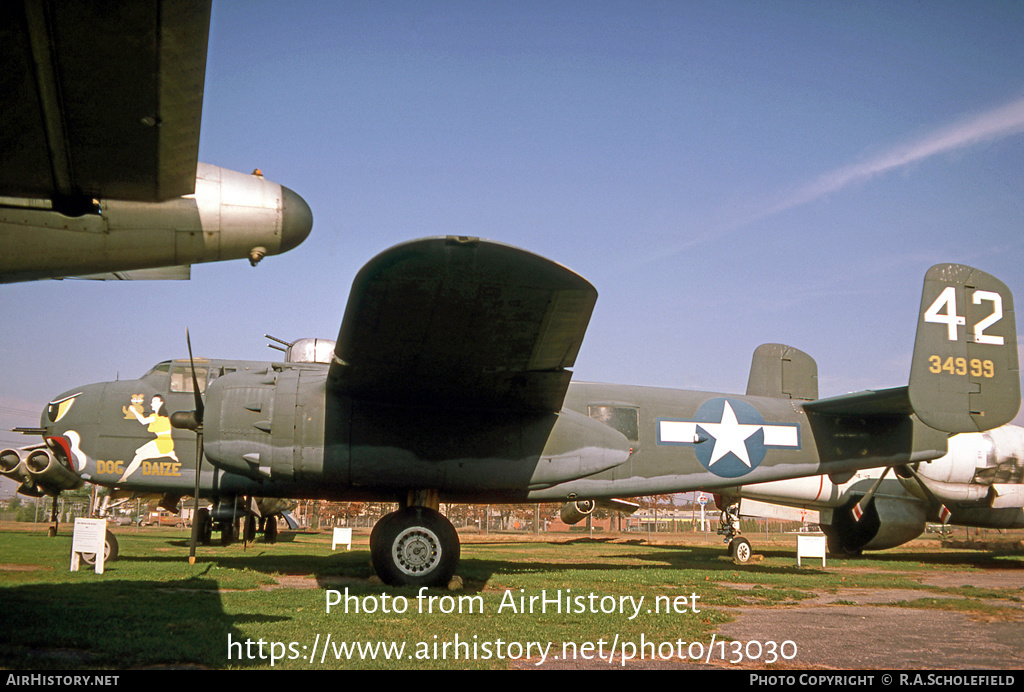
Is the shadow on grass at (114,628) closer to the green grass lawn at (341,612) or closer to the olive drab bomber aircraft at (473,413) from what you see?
the green grass lawn at (341,612)

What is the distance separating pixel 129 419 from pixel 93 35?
32.8 feet

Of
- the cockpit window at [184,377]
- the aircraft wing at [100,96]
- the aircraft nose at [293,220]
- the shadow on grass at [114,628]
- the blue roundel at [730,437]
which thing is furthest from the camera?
→ the cockpit window at [184,377]

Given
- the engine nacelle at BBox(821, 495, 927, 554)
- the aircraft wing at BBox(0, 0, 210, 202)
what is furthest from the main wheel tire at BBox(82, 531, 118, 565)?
the engine nacelle at BBox(821, 495, 927, 554)

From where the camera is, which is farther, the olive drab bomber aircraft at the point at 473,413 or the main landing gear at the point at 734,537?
the main landing gear at the point at 734,537

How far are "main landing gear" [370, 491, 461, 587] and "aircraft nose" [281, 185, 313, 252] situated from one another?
13.6 ft

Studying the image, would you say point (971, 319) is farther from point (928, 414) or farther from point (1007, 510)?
point (1007, 510)

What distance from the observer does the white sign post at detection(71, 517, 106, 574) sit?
9.96 metres

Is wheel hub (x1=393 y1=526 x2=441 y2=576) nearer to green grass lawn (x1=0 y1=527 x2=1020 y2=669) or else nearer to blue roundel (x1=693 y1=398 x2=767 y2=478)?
green grass lawn (x1=0 y1=527 x2=1020 y2=669)

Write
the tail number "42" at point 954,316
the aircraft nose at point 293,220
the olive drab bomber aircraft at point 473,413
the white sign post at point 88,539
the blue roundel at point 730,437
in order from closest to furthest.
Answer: the aircraft nose at point 293,220, the olive drab bomber aircraft at point 473,413, the white sign post at point 88,539, the blue roundel at point 730,437, the tail number "42" at point 954,316

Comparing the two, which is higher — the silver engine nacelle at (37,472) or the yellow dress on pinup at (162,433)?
the yellow dress on pinup at (162,433)

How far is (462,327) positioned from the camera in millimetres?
7434

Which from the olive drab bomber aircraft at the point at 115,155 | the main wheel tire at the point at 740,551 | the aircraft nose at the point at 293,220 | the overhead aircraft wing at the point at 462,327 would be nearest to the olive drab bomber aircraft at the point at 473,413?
the overhead aircraft wing at the point at 462,327

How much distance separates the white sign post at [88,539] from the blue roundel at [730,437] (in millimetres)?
9309

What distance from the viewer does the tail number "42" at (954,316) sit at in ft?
38.4
